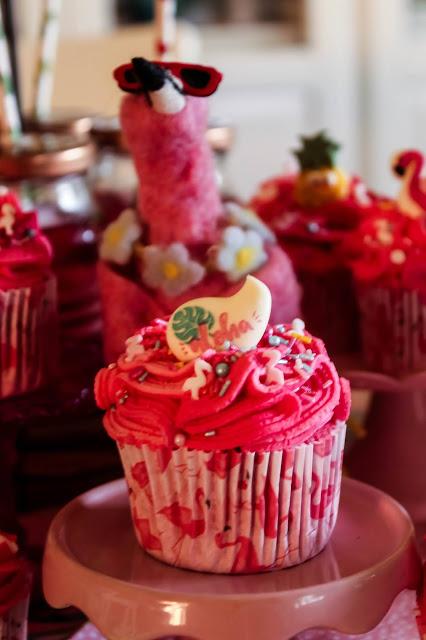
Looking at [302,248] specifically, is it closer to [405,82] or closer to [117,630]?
[117,630]

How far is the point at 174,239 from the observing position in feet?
3.06

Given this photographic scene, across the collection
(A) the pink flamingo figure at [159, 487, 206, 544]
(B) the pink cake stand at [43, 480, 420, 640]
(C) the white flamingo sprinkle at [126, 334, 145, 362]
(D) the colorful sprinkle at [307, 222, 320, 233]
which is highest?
(C) the white flamingo sprinkle at [126, 334, 145, 362]

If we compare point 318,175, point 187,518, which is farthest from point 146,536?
point 318,175

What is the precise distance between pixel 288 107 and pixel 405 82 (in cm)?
37

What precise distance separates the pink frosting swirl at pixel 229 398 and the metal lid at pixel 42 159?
1.23 ft

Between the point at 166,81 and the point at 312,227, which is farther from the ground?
the point at 166,81

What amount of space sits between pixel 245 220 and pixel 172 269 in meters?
0.09

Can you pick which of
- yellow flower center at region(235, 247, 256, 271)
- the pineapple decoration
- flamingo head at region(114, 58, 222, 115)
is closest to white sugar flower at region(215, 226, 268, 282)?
yellow flower center at region(235, 247, 256, 271)

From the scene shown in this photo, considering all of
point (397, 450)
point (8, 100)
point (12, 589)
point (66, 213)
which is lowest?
point (397, 450)

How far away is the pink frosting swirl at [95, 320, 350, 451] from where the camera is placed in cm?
70

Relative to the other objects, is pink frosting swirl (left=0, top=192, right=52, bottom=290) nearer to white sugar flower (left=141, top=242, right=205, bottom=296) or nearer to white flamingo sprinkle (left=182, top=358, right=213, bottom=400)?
white sugar flower (left=141, top=242, right=205, bottom=296)

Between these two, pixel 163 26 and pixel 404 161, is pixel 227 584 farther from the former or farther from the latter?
pixel 163 26

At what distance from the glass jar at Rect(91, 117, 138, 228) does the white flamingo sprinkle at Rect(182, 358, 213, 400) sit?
64cm

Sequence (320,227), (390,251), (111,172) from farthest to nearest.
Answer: (111,172), (320,227), (390,251)
